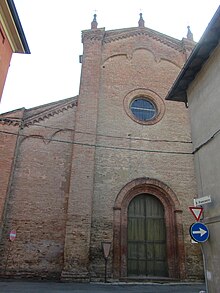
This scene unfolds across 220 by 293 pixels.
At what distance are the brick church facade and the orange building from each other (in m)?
5.41

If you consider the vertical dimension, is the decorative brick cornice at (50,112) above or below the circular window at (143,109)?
below

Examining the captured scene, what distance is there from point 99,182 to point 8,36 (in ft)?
23.4

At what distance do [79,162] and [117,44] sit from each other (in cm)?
753

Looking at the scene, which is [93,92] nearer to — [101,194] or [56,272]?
[101,194]

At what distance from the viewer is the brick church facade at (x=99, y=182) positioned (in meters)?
11.2

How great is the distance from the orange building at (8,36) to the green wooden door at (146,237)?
26.1 feet

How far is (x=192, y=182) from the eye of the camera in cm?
1323

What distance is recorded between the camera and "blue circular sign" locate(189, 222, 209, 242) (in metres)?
5.49

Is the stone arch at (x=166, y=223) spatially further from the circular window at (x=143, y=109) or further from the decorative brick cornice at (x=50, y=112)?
the decorative brick cornice at (x=50, y=112)

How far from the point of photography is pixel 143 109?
48.3ft

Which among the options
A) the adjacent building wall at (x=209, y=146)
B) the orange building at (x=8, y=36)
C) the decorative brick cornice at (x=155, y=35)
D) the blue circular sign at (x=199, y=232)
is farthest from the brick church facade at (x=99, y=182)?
the blue circular sign at (x=199, y=232)

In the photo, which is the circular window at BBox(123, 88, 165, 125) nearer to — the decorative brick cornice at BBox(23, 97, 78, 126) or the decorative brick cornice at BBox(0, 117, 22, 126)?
the decorative brick cornice at BBox(23, 97, 78, 126)

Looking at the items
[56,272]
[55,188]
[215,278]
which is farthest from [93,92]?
[215,278]

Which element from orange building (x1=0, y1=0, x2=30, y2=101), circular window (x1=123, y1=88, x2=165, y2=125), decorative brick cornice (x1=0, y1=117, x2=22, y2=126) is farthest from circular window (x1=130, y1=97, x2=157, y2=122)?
orange building (x1=0, y1=0, x2=30, y2=101)
